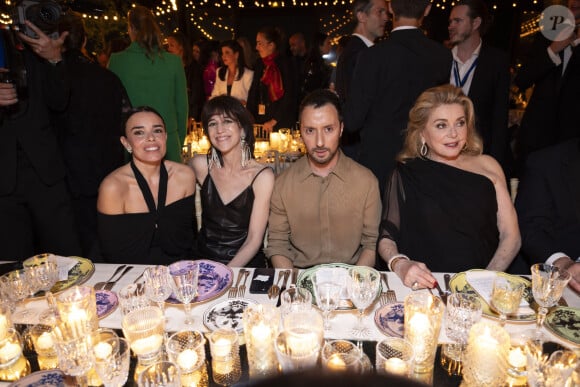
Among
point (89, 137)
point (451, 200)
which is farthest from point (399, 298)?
point (89, 137)

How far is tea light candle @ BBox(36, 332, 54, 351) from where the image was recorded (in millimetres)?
1248

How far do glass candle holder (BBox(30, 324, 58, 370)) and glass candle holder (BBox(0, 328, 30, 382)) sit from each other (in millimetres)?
37

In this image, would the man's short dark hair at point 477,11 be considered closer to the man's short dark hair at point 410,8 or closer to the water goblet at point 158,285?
the man's short dark hair at point 410,8

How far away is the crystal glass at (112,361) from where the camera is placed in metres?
1.06

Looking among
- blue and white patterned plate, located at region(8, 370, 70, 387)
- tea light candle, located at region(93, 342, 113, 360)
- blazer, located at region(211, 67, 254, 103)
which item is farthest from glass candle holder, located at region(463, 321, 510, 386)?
blazer, located at region(211, 67, 254, 103)

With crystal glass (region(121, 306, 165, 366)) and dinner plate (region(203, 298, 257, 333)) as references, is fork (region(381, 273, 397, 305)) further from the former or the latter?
crystal glass (region(121, 306, 165, 366))

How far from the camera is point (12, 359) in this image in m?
1.19

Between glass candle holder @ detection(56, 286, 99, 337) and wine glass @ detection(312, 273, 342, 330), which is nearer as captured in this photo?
glass candle holder @ detection(56, 286, 99, 337)

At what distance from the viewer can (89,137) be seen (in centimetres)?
332

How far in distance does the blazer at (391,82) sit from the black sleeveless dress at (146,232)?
1.48 metres

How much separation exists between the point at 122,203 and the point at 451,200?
1.89 meters

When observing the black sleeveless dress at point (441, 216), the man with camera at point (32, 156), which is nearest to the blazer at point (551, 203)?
the black sleeveless dress at point (441, 216)

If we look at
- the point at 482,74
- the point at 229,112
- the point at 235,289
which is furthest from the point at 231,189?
the point at 482,74

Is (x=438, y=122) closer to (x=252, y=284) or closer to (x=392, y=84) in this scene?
(x=392, y=84)
